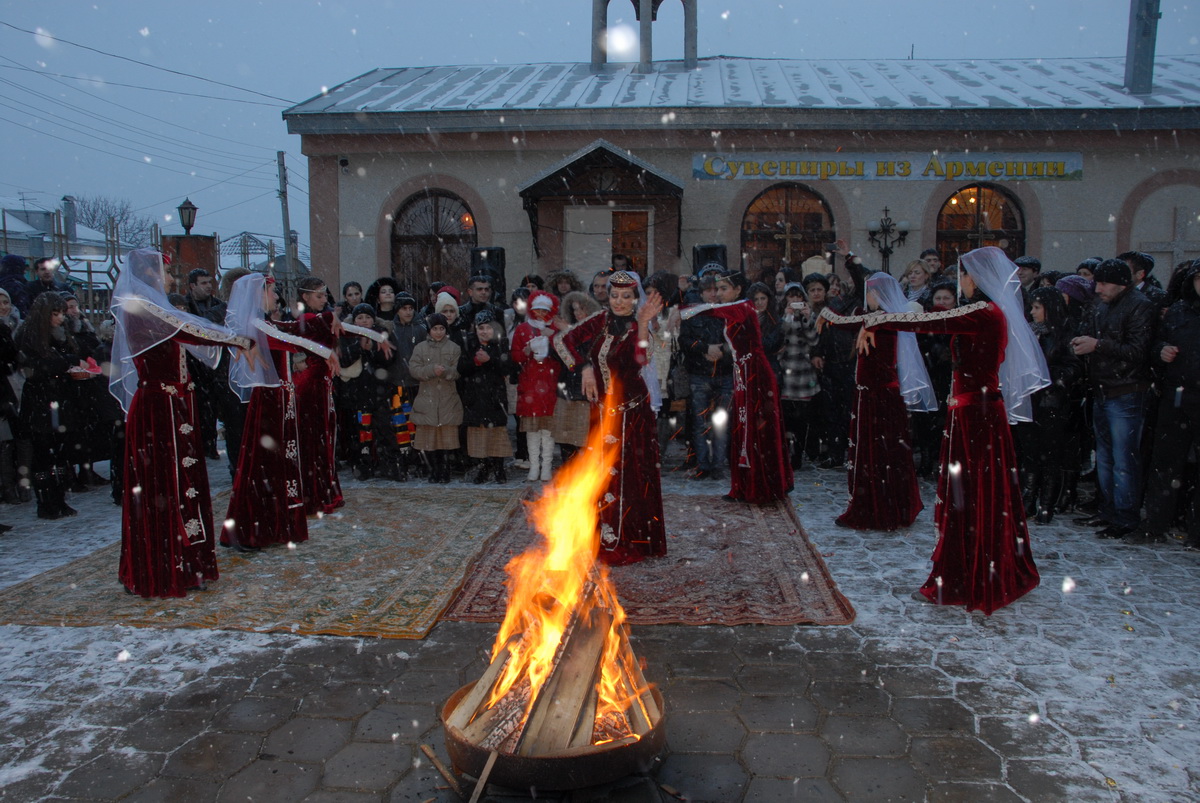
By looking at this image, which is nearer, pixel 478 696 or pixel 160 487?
pixel 478 696

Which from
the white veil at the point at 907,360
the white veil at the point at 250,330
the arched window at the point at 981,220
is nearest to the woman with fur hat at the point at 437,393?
the white veil at the point at 250,330

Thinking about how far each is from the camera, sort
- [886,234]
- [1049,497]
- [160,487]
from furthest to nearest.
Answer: [886,234] < [1049,497] < [160,487]

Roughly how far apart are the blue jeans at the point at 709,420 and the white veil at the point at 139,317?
4.96 meters

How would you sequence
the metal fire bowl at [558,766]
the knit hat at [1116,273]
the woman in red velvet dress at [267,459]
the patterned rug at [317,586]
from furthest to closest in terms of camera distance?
the knit hat at [1116,273]
the woman in red velvet dress at [267,459]
the patterned rug at [317,586]
the metal fire bowl at [558,766]

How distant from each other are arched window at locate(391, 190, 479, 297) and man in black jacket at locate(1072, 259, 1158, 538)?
10.7m

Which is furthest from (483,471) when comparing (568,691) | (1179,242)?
(1179,242)

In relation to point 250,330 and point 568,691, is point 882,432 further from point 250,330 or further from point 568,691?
point 250,330

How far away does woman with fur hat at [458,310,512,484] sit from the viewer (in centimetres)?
866

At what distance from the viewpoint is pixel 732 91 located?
1547 centimetres

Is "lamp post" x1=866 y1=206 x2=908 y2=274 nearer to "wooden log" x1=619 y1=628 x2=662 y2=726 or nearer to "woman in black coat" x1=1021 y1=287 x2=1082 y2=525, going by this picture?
"woman in black coat" x1=1021 y1=287 x2=1082 y2=525

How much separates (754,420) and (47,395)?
6370 mm

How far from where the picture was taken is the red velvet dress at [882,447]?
22.3 feet

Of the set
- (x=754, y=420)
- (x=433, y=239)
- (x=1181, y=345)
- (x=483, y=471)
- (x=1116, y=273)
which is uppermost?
(x=433, y=239)

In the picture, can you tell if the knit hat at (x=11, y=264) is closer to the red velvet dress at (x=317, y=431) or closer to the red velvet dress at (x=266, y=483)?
the red velvet dress at (x=317, y=431)
